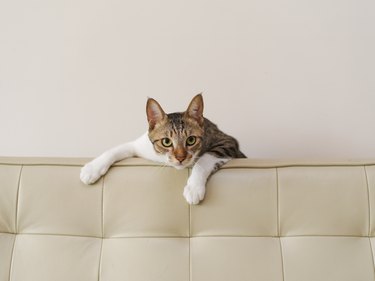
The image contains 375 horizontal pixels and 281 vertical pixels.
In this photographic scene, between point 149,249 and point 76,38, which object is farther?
point 76,38

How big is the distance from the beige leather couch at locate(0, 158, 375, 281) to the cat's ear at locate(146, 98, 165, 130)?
130mm

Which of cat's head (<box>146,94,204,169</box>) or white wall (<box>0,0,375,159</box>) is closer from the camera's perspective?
cat's head (<box>146,94,204,169</box>)

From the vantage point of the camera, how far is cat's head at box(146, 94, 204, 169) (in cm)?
92

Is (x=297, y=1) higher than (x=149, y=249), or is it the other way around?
(x=297, y=1)

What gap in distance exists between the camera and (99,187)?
939 mm

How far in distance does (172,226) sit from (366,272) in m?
0.55

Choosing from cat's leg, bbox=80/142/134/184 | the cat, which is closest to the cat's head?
the cat

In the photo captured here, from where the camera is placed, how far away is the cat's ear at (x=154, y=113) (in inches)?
36.8

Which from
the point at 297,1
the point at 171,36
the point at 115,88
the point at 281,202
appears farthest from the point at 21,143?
the point at 297,1

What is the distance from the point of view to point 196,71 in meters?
1.27

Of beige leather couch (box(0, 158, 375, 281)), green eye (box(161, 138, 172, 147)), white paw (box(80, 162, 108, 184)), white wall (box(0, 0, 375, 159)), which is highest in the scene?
white wall (box(0, 0, 375, 159))

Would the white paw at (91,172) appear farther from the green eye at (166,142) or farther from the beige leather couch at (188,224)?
the green eye at (166,142)

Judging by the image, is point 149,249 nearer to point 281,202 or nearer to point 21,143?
point 281,202

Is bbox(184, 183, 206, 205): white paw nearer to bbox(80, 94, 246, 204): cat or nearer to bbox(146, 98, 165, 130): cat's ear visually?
bbox(80, 94, 246, 204): cat
